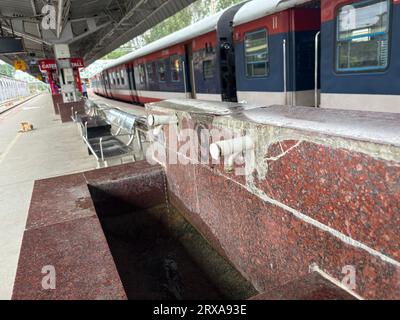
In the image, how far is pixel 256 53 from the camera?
6766mm

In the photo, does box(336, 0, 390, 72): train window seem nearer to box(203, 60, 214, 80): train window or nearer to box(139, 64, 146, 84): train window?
box(203, 60, 214, 80): train window

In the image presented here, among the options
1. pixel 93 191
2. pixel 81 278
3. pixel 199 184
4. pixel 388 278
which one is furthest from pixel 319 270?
pixel 93 191

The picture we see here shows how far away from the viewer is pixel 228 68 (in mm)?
8094

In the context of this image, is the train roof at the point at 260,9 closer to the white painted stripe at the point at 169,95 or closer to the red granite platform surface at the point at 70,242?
the white painted stripe at the point at 169,95

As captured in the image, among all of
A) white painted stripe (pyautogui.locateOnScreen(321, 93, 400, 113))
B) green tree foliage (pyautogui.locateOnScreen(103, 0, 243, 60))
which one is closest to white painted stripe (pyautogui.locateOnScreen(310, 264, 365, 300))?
white painted stripe (pyautogui.locateOnScreen(321, 93, 400, 113))

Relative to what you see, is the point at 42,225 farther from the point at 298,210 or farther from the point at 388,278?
the point at 388,278

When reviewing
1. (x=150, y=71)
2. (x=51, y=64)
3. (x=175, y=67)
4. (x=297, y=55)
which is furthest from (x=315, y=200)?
(x=51, y=64)

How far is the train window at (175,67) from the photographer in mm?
10508

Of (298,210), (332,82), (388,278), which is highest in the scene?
(332,82)

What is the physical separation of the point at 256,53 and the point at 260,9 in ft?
2.73

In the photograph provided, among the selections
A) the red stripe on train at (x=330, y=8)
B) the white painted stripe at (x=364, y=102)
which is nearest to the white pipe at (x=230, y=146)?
the white painted stripe at (x=364, y=102)

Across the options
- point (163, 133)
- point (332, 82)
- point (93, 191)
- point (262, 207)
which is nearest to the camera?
point (262, 207)

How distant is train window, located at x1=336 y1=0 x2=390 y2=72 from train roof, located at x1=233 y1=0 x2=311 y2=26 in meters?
1.00
